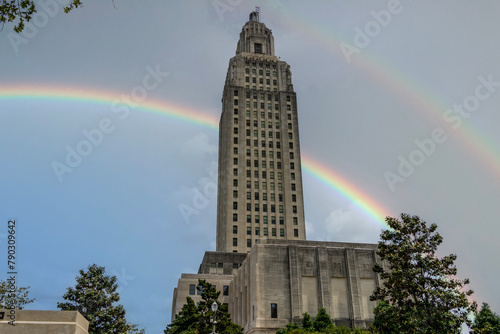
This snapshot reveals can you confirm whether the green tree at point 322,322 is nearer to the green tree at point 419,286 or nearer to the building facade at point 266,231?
the building facade at point 266,231

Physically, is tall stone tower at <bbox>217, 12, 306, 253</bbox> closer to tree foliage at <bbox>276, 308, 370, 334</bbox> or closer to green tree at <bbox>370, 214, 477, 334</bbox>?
tree foliage at <bbox>276, 308, 370, 334</bbox>

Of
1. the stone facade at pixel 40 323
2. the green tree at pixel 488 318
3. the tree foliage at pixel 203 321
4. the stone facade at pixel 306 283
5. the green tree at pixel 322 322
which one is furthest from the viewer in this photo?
the stone facade at pixel 306 283

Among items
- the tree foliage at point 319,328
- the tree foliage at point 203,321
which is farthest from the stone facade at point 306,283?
the tree foliage at point 203,321

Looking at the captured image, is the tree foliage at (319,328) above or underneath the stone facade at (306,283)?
underneath

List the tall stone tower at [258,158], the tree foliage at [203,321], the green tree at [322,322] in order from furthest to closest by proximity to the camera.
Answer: the tall stone tower at [258,158]
the green tree at [322,322]
the tree foliage at [203,321]

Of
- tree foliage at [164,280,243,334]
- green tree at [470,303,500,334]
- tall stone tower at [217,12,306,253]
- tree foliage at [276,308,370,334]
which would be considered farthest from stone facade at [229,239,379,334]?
tall stone tower at [217,12,306,253]

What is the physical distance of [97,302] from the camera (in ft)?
146

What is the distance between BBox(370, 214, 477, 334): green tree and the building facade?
2127 centimetres

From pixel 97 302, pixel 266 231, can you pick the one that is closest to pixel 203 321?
pixel 97 302

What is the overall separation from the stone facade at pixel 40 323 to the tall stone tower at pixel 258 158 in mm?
75240

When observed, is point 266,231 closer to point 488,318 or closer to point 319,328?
point 319,328

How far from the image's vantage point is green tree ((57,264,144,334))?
4350cm

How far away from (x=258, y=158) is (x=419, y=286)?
84859 mm

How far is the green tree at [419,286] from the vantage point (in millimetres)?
30031
